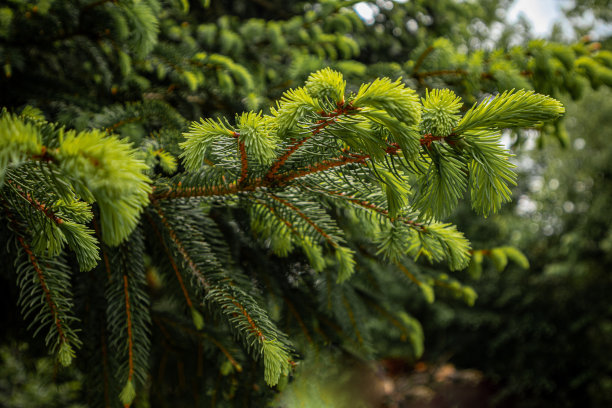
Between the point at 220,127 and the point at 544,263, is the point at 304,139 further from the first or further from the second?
the point at 544,263

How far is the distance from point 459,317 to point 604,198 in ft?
8.41

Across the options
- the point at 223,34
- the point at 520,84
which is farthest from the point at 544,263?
the point at 223,34

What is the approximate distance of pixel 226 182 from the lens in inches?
26.8

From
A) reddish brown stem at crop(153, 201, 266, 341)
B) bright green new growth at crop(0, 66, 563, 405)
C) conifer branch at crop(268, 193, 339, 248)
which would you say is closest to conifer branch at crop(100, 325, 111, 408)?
bright green new growth at crop(0, 66, 563, 405)

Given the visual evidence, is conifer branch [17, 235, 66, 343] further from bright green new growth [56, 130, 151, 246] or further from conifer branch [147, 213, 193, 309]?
bright green new growth [56, 130, 151, 246]

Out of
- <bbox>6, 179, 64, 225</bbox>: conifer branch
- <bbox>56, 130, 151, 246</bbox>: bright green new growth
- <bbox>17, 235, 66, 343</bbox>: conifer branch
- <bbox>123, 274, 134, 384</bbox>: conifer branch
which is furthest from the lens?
<bbox>123, 274, 134, 384</bbox>: conifer branch

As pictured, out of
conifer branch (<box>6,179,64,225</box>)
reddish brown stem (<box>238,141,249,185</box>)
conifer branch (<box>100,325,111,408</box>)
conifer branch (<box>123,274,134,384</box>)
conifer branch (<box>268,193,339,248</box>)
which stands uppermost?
reddish brown stem (<box>238,141,249,185</box>)

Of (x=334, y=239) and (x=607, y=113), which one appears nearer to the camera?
(x=334, y=239)

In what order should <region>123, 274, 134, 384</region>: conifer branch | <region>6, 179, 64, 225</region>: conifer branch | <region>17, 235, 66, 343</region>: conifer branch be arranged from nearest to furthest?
<region>6, 179, 64, 225</region>: conifer branch, <region>17, 235, 66, 343</region>: conifer branch, <region>123, 274, 134, 384</region>: conifer branch

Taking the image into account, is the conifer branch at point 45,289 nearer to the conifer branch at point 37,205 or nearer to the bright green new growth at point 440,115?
the conifer branch at point 37,205

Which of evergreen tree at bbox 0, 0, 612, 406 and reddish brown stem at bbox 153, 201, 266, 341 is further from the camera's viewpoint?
reddish brown stem at bbox 153, 201, 266, 341

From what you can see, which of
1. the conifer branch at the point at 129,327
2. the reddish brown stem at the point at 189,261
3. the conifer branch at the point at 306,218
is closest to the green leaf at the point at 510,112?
the conifer branch at the point at 306,218

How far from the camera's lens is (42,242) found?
0.56 metres

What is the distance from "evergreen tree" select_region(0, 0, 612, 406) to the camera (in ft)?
1.55
